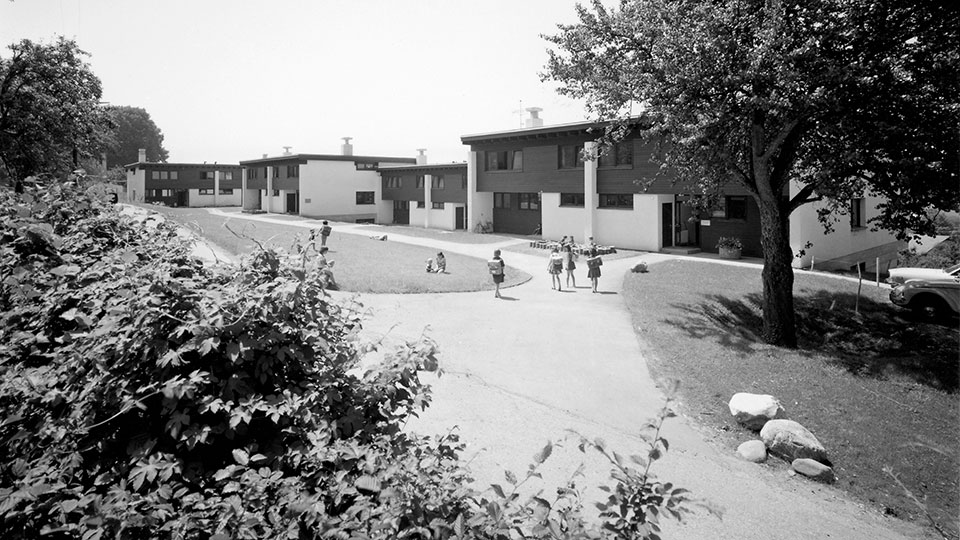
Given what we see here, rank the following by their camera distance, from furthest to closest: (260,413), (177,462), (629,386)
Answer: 1. (629,386)
2. (260,413)
3. (177,462)

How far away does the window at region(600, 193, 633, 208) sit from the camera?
109 feet

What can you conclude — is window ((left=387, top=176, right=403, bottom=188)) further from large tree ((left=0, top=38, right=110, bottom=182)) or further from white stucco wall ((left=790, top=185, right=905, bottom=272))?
white stucco wall ((left=790, top=185, right=905, bottom=272))

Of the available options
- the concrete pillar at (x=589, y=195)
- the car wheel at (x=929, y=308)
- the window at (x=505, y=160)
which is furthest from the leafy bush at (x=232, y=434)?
→ the window at (x=505, y=160)

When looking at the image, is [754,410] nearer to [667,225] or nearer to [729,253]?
[729,253]

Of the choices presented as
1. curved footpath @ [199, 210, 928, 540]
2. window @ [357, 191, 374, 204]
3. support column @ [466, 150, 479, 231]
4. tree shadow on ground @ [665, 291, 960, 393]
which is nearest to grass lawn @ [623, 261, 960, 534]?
tree shadow on ground @ [665, 291, 960, 393]

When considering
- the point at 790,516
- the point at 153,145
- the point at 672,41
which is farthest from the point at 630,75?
the point at 153,145

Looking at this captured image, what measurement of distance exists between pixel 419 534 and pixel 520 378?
9.14 metres

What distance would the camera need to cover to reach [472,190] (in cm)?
4150

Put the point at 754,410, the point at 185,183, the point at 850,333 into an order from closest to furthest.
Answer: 1. the point at 754,410
2. the point at 850,333
3. the point at 185,183

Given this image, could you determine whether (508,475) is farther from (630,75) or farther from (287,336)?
(630,75)

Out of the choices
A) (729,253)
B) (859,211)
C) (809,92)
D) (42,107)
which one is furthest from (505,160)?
(809,92)

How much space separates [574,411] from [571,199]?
2710 cm

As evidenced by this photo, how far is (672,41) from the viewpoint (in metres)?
15.1

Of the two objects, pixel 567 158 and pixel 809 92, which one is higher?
pixel 567 158
